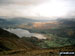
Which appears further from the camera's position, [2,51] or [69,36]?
[69,36]

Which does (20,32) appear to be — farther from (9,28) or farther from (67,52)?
(67,52)

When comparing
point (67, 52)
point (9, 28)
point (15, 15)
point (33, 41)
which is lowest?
point (67, 52)

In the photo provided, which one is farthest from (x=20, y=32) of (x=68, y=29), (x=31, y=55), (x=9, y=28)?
(x=68, y=29)

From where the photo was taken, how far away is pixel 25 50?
11.4m

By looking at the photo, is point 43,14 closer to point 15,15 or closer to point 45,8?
point 45,8

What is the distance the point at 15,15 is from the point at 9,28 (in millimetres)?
848

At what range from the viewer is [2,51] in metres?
11.2

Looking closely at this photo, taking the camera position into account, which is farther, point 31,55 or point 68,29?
point 68,29

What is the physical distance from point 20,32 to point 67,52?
305cm

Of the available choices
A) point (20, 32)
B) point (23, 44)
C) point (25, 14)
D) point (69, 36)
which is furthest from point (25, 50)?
point (69, 36)

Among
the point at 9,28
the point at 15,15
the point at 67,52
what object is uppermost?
the point at 15,15

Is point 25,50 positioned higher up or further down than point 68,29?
further down

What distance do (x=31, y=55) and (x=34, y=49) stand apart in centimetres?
49

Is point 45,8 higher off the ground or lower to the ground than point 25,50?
higher
